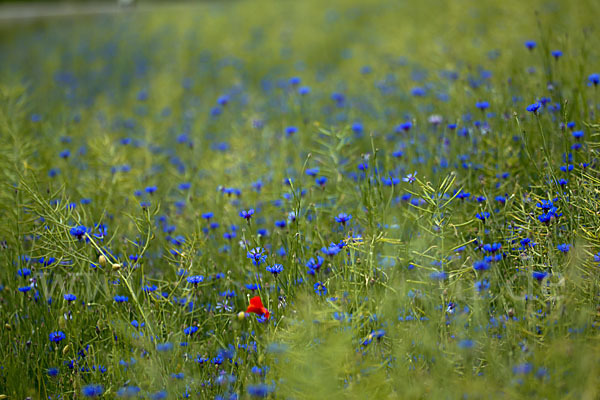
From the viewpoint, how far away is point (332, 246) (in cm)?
222

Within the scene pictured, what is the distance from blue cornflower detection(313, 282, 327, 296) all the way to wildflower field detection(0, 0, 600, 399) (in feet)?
0.05

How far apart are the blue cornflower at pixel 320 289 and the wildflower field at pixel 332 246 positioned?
14 millimetres

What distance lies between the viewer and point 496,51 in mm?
4473

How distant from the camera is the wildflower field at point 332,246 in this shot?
1.87 m

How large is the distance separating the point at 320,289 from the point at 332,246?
0.19m

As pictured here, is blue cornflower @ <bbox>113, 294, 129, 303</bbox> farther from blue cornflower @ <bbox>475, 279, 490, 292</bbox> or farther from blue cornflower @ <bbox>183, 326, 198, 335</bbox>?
blue cornflower @ <bbox>475, 279, 490, 292</bbox>

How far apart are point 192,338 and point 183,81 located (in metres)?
4.93

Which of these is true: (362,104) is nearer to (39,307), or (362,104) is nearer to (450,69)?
(450,69)

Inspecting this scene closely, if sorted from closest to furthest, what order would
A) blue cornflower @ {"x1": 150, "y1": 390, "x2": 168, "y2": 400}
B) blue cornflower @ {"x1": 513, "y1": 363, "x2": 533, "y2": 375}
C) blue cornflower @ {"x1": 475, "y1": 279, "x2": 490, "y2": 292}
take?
blue cornflower @ {"x1": 513, "y1": 363, "x2": 533, "y2": 375} < blue cornflower @ {"x1": 150, "y1": 390, "x2": 168, "y2": 400} < blue cornflower @ {"x1": 475, "y1": 279, "x2": 490, "y2": 292}

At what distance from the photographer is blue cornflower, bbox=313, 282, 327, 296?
2175 mm

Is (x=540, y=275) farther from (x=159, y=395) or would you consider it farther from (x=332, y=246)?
(x=159, y=395)

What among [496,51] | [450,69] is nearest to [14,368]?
[450,69]

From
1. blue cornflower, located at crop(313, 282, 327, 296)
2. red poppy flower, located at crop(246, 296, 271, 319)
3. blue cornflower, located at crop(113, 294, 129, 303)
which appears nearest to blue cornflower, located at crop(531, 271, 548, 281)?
blue cornflower, located at crop(313, 282, 327, 296)

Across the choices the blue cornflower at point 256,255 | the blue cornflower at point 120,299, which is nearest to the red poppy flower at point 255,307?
the blue cornflower at point 256,255
